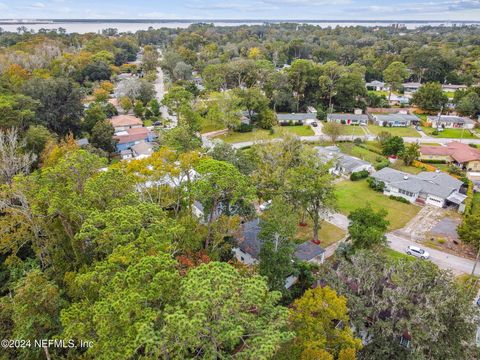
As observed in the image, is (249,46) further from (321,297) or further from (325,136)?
(321,297)

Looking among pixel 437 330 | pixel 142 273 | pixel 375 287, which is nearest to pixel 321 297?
pixel 375 287

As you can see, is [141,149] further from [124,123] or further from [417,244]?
[417,244]

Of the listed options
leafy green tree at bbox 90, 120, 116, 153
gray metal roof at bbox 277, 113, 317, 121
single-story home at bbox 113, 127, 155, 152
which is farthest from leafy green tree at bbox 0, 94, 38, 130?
gray metal roof at bbox 277, 113, 317, 121

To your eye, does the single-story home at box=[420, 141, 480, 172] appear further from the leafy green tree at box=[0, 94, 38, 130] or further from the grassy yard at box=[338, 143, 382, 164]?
the leafy green tree at box=[0, 94, 38, 130]

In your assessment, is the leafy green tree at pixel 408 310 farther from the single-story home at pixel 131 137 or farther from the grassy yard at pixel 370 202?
the single-story home at pixel 131 137

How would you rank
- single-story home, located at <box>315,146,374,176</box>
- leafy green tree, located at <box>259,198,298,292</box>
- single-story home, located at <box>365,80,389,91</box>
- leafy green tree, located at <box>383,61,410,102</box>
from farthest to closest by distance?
single-story home, located at <box>365,80,389,91</box> → leafy green tree, located at <box>383,61,410,102</box> → single-story home, located at <box>315,146,374,176</box> → leafy green tree, located at <box>259,198,298,292</box>

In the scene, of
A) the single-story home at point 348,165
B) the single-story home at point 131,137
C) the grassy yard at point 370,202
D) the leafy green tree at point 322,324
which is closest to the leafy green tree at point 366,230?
the grassy yard at point 370,202
